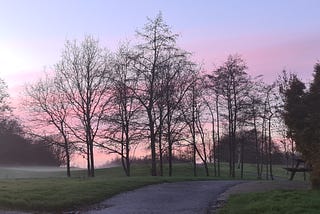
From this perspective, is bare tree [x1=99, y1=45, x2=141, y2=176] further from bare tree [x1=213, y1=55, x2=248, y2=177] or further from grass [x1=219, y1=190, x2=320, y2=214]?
grass [x1=219, y1=190, x2=320, y2=214]

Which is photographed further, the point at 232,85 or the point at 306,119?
the point at 232,85

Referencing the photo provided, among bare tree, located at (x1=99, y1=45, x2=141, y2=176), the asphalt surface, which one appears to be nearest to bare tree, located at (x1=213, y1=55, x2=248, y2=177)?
bare tree, located at (x1=99, y1=45, x2=141, y2=176)

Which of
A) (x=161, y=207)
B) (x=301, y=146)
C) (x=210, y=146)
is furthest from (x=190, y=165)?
(x=161, y=207)

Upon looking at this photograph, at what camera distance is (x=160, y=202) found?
20.2m

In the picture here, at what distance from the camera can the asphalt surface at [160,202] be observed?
17.8 metres

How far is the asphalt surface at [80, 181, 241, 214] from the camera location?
17766mm

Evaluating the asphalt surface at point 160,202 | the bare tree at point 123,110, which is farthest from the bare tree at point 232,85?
the asphalt surface at point 160,202

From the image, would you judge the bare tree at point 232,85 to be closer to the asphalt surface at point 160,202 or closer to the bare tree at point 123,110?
the bare tree at point 123,110

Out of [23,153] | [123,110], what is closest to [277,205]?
[123,110]

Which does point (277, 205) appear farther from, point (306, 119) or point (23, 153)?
point (23, 153)

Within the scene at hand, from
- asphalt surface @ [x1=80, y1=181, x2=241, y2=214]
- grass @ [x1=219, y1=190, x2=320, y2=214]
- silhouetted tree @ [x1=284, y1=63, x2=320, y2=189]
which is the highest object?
silhouetted tree @ [x1=284, y1=63, x2=320, y2=189]

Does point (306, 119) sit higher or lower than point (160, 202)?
higher

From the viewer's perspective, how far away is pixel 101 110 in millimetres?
49312

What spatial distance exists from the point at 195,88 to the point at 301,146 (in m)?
30.0
